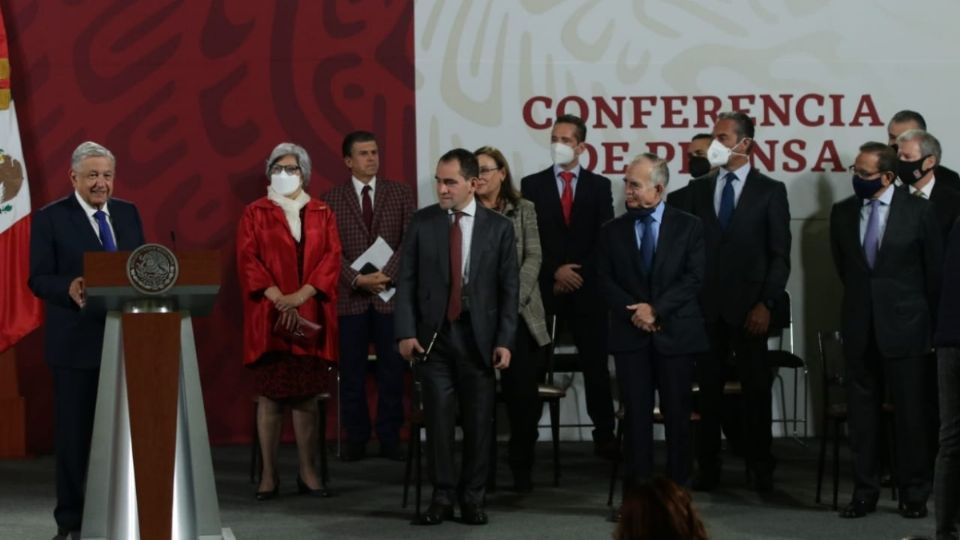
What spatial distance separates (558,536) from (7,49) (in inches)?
187

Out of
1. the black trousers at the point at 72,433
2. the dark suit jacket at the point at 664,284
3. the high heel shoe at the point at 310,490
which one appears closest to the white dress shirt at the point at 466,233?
the dark suit jacket at the point at 664,284

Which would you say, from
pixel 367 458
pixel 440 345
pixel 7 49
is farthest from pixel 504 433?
pixel 7 49

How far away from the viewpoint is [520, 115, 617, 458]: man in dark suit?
28.1 feet

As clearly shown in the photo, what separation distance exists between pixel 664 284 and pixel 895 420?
121 cm

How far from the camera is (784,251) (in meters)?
7.70

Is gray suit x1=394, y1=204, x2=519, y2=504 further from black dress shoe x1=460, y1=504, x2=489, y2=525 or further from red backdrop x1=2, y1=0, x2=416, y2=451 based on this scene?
red backdrop x1=2, y1=0, x2=416, y2=451

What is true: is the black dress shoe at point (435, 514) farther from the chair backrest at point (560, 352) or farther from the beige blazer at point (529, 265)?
the chair backrest at point (560, 352)

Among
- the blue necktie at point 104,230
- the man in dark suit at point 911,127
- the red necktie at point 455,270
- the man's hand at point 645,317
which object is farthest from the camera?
the man in dark suit at point 911,127

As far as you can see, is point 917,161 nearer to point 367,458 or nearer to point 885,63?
point 885,63

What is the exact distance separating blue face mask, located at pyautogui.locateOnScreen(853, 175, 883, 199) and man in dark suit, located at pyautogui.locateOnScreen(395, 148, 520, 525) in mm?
1563

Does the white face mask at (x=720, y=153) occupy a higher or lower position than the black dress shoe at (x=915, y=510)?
higher

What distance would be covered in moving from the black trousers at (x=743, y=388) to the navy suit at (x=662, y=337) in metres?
0.85

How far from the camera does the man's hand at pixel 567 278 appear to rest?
847 centimetres

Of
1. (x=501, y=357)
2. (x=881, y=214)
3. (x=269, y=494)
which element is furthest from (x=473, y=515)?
(x=881, y=214)
